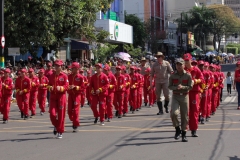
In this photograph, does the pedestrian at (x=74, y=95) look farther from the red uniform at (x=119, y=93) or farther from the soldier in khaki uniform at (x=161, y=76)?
the soldier in khaki uniform at (x=161, y=76)

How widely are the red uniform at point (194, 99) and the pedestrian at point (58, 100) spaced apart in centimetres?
294

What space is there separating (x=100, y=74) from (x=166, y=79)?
3732 mm

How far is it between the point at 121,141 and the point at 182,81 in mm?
1902

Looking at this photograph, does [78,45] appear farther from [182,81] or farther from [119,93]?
[182,81]

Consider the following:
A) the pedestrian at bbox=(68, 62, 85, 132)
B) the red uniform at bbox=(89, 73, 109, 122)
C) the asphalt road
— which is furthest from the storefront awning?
the pedestrian at bbox=(68, 62, 85, 132)

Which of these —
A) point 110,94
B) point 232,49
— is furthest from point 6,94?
point 232,49

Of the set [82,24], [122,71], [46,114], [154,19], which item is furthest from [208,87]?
[154,19]

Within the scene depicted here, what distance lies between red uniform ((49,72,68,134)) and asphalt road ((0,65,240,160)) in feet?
1.31

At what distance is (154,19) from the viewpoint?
70688mm

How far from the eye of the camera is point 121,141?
39.4 ft

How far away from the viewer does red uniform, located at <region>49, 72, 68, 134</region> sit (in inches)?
492

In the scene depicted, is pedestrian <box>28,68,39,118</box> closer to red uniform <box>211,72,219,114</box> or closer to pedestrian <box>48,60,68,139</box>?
pedestrian <box>48,60,68,139</box>

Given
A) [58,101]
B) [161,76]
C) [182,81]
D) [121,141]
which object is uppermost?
[161,76]

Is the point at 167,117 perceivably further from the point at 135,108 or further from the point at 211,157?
the point at 211,157
